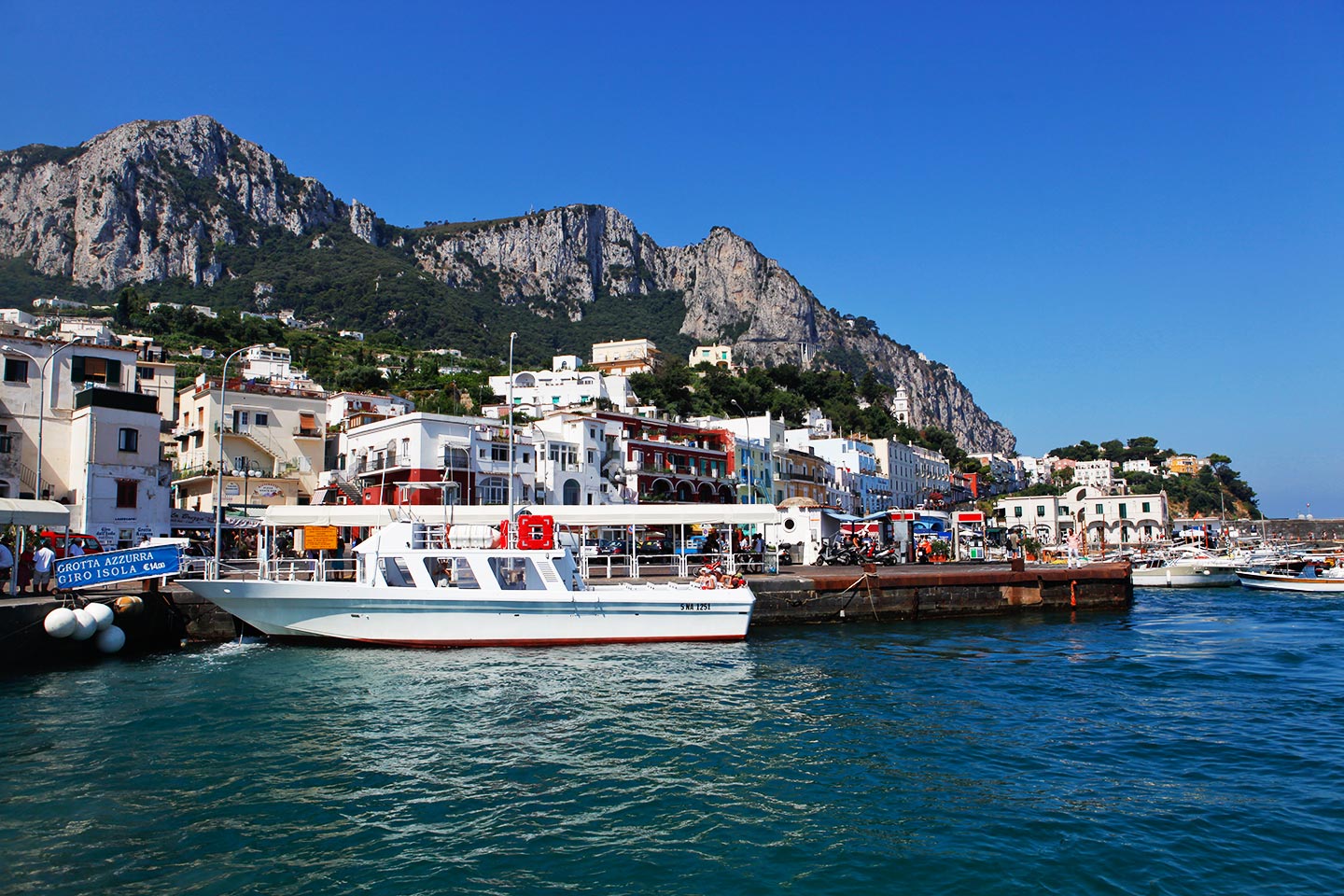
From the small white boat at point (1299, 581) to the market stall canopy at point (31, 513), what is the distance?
181ft

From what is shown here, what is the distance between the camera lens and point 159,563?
23312mm

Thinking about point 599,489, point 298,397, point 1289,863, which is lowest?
point 1289,863

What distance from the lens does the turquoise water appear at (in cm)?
935

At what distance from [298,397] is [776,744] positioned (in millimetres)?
49763

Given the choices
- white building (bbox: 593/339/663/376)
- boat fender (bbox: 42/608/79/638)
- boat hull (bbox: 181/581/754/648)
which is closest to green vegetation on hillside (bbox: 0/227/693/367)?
white building (bbox: 593/339/663/376)

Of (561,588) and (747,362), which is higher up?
(747,362)

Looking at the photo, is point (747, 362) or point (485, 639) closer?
point (485, 639)

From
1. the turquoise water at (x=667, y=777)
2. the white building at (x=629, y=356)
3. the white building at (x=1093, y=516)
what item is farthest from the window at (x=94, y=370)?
the white building at (x=629, y=356)

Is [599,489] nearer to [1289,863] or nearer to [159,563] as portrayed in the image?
[159,563]

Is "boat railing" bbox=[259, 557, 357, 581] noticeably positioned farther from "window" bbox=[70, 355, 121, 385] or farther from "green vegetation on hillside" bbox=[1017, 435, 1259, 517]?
"green vegetation on hillside" bbox=[1017, 435, 1259, 517]

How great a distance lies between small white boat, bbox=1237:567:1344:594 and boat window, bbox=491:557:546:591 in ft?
139

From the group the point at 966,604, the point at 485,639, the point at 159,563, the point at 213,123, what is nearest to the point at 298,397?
the point at 159,563

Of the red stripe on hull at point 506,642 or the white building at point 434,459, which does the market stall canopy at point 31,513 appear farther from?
the white building at point 434,459

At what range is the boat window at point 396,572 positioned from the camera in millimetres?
23188
